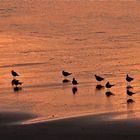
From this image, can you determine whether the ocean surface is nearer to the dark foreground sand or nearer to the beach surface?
the beach surface

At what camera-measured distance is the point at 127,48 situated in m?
32.8

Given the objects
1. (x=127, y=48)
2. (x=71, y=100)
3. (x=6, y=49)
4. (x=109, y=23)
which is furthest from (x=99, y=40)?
(x=71, y=100)

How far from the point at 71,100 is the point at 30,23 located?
26.5m

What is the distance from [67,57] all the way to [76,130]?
13697 mm

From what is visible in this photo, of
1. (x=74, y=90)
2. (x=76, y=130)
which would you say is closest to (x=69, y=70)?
(x=74, y=90)

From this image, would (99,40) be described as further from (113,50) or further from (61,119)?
(61,119)

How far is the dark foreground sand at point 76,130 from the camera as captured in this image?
51.1 ft

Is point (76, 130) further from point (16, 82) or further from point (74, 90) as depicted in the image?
point (16, 82)

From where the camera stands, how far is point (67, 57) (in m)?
29.7

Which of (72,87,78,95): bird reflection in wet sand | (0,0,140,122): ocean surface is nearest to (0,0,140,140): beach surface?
(0,0,140,122): ocean surface

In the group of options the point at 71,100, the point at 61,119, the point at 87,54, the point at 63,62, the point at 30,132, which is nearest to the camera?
the point at 30,132

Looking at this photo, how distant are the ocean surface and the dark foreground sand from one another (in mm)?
997

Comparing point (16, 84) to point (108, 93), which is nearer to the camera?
point (108, 93)

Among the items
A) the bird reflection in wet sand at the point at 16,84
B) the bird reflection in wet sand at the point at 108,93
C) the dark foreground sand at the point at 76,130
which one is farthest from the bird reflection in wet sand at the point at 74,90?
the dark foreground sand at the point at 76,130
